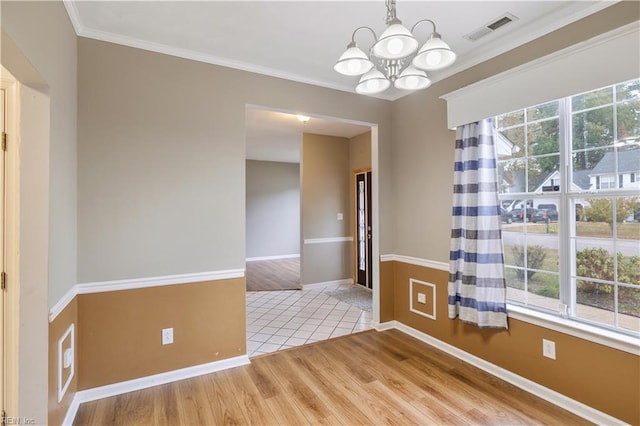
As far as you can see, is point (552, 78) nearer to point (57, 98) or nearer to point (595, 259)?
point (595, 259)

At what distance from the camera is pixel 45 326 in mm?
1581

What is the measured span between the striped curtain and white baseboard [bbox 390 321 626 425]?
14.7 inches

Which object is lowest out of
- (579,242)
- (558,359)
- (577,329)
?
(558,359)

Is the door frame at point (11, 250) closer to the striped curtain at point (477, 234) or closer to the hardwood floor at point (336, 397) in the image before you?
the hardwood floor at point (336, 397)

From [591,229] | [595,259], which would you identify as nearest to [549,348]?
[595,259]

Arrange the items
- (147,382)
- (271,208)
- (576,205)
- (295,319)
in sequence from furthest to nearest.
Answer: (271,208) → (295,319) → (147,382) → (576,205)

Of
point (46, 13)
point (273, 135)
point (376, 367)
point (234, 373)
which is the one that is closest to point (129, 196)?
point (46, 13)

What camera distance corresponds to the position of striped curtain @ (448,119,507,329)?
8.10 feet

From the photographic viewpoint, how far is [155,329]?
241 cm

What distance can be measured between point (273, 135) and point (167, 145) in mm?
3251

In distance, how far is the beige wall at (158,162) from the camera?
225cm

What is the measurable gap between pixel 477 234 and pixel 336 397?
1.70 metres

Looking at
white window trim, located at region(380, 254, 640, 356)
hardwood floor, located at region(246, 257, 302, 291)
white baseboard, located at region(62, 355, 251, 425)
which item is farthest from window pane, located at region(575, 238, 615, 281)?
hardwood floor, located at region(246, 257, 302, 291)

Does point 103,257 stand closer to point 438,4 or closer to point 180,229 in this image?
point 180,229
